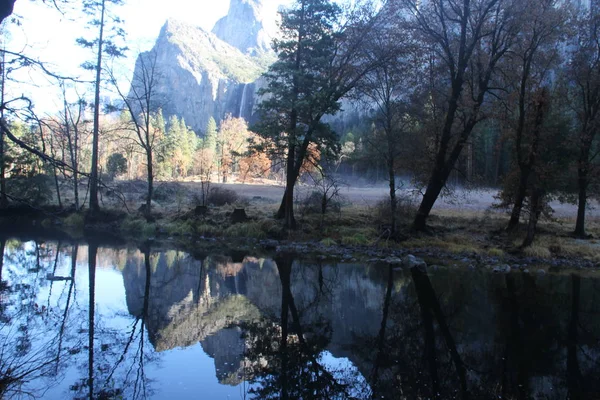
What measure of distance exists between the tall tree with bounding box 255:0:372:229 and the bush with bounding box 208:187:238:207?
8141mm

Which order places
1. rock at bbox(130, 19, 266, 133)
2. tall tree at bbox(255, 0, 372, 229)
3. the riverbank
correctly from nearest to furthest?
1. the riverbank
2. tall tree at bbox(255, 0, 372, 229)
3. rock at bbox(130, 19, 266, 133)

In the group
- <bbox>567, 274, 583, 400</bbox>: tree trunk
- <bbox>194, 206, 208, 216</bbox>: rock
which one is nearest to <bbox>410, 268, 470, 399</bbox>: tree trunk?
→ <bbox>567, 274, 583, 400</bbox>: tree trunk

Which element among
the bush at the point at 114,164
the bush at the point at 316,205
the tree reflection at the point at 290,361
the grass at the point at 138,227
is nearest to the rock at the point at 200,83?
the bush at the point at 114,164

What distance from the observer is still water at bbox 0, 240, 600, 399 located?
18.6 ft

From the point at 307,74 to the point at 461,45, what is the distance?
6231mm

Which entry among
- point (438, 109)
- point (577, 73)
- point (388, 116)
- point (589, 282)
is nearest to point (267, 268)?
point (388, 116)

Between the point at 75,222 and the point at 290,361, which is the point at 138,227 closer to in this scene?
the point at 75,222

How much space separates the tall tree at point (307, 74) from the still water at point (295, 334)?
7531mm

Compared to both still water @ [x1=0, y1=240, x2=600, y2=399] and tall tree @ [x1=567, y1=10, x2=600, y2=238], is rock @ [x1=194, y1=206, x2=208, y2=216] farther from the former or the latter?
tall tree @ [x1=567, y1=10, x2=600, y2=238]

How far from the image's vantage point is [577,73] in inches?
692

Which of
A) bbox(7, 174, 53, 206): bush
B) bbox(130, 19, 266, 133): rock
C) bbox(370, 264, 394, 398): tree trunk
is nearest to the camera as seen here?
bbox(370, 264, 394, 398): tree trunk

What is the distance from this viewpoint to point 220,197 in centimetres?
2656

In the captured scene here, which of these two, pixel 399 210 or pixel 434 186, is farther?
pixel 399 210

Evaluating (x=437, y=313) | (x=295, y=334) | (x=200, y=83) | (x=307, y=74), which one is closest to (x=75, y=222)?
(x=307, y=74)
